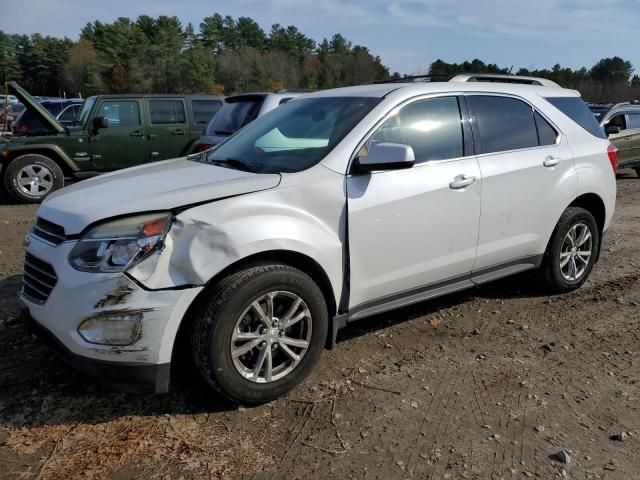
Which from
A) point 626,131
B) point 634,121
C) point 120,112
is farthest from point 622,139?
point 120,112

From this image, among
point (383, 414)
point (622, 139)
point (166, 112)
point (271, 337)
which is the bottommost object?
point (383, 414)

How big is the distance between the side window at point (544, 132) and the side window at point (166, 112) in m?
7.73

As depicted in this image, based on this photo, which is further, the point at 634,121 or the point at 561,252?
the point at 634,121

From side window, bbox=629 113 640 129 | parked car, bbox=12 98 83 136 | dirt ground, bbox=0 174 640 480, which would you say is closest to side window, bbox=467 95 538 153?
dirt ground, bbox=0 174 640 480

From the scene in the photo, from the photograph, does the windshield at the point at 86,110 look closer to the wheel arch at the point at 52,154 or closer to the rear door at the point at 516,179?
the wheel arch at the point at 52,154

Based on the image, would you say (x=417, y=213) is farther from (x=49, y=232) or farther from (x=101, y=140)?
(x=101, y=140)

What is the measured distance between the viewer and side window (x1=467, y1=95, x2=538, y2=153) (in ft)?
13.4

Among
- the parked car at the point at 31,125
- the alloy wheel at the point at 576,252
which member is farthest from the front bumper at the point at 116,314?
the parked car at the point at 31,125

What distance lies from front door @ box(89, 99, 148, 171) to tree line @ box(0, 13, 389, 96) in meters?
70.4

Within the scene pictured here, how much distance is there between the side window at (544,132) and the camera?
4.48m

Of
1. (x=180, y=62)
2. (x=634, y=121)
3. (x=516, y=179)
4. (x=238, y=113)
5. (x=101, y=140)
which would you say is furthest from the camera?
(x=180, y=62)

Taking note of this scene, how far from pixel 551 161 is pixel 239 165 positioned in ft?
8.37

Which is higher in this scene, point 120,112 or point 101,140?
point 120,112

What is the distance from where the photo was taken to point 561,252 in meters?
4.74
